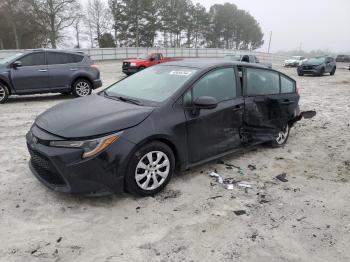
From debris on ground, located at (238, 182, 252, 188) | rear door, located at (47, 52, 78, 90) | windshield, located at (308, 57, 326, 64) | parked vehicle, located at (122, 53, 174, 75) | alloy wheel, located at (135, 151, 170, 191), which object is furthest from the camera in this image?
windshield, located at (308, 57, 326, 64)

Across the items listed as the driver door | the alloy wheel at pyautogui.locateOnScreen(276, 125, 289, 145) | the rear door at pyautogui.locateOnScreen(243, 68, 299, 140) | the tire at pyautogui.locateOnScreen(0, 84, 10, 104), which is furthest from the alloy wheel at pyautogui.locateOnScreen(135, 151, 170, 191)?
the tire at pyautogui.locateOnScreen(0, 84, 10, 104)

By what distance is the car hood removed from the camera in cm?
338

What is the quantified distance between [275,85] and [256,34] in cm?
7627

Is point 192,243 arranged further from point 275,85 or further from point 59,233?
point 275,85

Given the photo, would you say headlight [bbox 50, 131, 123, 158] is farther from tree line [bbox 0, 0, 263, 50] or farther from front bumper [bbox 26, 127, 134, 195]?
tree line [bbox 0, 0, 263, 50]

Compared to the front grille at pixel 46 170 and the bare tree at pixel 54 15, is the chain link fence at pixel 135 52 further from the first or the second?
the front grille at pixel 46 170

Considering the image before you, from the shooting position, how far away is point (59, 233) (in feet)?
10.1

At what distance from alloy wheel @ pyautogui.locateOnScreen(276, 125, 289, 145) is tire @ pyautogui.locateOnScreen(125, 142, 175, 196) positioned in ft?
8.79

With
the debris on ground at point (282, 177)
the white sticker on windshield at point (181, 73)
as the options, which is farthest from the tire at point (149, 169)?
the debris on ground at point (282, 177)

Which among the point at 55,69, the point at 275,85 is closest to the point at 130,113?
the point at 275,85

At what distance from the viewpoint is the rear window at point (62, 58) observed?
998 cm

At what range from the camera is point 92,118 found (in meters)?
3.59

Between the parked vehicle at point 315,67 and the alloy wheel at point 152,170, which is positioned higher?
the parked vehicle at point 315,67

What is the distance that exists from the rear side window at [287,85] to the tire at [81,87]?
6982 millimetres
